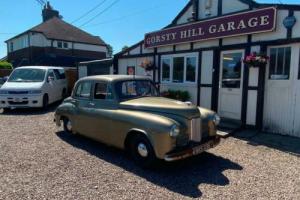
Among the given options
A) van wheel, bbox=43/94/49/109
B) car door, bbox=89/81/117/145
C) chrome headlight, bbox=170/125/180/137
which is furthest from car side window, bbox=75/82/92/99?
van wheel, bbox=43/94/49/109

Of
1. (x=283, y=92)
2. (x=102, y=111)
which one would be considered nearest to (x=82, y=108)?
(x=102, y=111)

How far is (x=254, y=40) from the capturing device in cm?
771

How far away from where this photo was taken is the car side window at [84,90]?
20.8ft

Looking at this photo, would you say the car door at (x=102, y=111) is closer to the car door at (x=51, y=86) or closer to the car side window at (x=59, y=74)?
the car door at (x=51, y=86)

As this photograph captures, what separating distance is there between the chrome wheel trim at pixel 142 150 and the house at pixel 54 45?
24599 mm

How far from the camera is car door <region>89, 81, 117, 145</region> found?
5613mm

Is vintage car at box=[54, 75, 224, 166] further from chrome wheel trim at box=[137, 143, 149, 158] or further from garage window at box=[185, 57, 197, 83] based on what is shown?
garage window at box=[185, 57, 197, 83]

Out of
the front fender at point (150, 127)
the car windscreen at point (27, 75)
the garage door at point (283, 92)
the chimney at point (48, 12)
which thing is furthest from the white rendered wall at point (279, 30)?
the chimney at point (48, 12)

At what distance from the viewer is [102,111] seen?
18.9 ft

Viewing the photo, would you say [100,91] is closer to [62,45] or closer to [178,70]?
[178,70]

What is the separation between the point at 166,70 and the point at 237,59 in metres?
3.20

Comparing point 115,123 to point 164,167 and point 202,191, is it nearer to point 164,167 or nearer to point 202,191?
point 164,167

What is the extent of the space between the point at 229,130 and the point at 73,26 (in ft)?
107

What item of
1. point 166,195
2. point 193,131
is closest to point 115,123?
point 193,131
